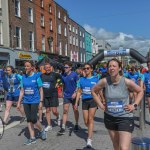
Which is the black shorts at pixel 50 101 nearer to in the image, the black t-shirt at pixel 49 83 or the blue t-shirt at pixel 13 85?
the black t-shirt at pixel 49 83

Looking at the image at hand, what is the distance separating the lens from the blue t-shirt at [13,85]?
9672 millimetres

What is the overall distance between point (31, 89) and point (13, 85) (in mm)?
2835

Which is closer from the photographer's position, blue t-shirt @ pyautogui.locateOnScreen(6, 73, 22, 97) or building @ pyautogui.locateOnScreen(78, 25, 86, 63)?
blue t-shirt @ pyautogui.locateOnScreen(6, 73, 22, 97)

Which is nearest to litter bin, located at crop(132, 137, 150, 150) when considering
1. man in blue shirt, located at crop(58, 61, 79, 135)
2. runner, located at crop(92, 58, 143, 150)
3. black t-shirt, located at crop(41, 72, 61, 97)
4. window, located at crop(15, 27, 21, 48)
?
runner, located at crop(92, 58, 143, 150)

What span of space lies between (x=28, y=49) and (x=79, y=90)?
992 inches

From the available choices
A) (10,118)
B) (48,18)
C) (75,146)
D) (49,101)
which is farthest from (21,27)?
(75,146)

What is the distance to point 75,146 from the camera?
6.90 m

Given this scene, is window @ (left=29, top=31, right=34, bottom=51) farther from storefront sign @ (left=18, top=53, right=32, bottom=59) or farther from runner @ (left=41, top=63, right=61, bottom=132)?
runner @ (left=41, top=63, right=61, bottom=132)

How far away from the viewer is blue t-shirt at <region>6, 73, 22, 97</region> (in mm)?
9672

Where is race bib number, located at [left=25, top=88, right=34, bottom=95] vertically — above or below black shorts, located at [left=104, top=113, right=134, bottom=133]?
above

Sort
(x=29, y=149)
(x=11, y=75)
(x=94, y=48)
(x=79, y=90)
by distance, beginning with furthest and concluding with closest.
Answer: (x=94, y=48), (x=11, y=75), (x=79, y=90), (x=29, y=149)

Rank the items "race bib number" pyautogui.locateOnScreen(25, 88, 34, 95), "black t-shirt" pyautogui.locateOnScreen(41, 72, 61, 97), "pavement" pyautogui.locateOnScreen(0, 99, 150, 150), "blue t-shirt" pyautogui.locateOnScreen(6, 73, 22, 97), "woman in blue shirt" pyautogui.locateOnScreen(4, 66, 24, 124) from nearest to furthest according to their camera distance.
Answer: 1. "pavement" pyautogui.locateOnScreen(0, 99, 150, 150)
2. "race bib number" pyautogui.locateOnScreen(25, 88, 34, 95)
3. "black t-shirt" pyautogui.locateOnScreen(41, 72, 61, 97)
4. "woman in blue shirt" pyautogui.locateOnScreen(4, 66, 24, 124)
5. "blue t-shirt" pyautogui.locateOnScreen(6, 73, 22, 97)

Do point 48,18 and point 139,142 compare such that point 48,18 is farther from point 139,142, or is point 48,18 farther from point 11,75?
point 139,142

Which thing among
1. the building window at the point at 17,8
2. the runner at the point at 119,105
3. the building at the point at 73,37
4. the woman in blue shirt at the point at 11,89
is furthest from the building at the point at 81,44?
the runner at the point at 119,105
